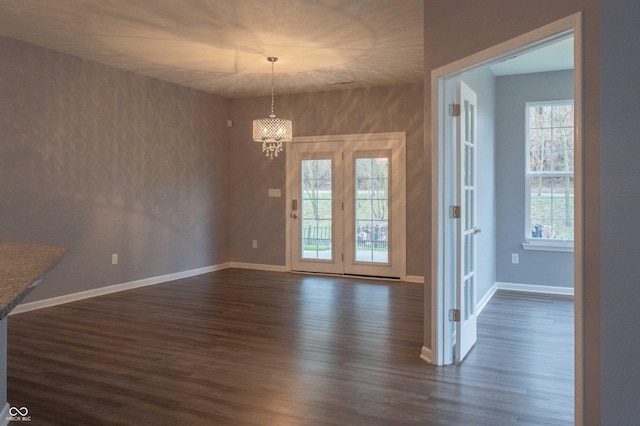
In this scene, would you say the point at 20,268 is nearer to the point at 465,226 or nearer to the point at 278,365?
the point at 278,365

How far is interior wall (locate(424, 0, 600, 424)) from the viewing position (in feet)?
7.11

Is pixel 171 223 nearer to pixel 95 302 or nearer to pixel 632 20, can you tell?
A: pixel 95 302

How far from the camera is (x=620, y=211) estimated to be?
2.11 meters

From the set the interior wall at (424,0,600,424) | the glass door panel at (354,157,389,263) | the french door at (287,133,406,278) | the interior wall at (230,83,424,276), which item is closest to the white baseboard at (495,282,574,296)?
the interior wall at (230,83,424,276)

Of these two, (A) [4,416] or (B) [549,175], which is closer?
(A) [4,416]

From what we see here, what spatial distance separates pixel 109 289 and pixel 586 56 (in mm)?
5454

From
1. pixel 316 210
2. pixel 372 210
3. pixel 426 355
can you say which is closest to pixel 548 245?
pixel 372 210

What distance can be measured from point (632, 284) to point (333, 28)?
336 cm

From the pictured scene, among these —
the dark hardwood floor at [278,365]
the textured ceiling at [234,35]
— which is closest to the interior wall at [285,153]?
the textured ceiling at [234,35]

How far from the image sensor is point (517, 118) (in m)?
6.30

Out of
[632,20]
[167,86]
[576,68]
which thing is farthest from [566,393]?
[167,86]

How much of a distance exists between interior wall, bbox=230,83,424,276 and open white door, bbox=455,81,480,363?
2.91 meters

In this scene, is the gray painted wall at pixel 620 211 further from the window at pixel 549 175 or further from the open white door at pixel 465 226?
the window at pixel 549 175

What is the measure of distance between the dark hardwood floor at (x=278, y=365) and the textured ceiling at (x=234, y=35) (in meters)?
2.64
